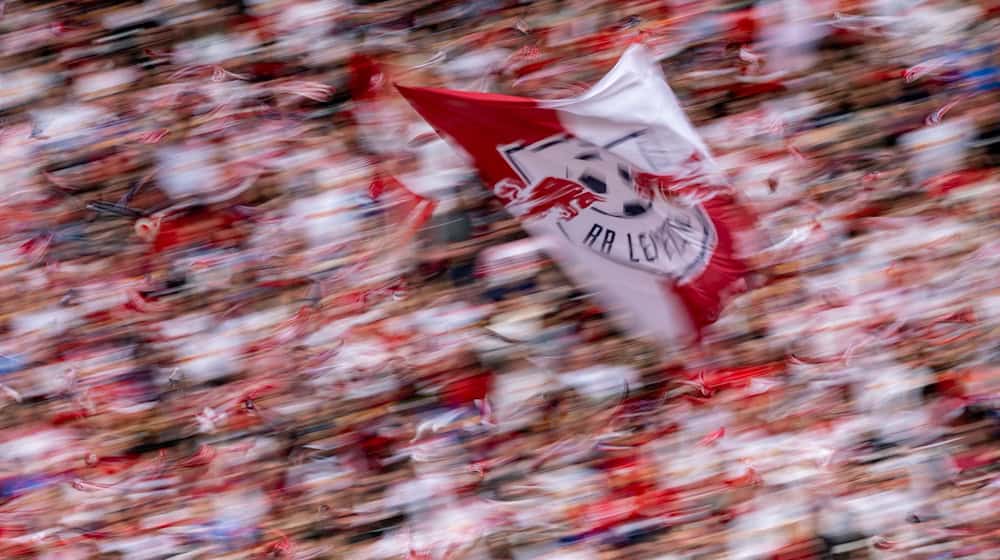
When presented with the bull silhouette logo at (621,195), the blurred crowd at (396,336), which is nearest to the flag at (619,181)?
the bull silhouette logo at (621,195)

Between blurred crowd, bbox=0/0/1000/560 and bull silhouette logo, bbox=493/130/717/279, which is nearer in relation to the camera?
bull silhouette logo, bbox=493/130/717/279

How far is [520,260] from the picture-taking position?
1.76 metres

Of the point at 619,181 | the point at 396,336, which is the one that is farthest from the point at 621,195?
the point at 396,336

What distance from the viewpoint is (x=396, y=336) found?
175 cm

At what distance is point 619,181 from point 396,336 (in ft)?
1.42

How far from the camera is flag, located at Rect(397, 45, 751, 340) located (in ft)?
5.13

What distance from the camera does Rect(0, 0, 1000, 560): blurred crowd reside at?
1.74 meters

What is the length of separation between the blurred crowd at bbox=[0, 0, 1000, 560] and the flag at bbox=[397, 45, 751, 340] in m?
0.12

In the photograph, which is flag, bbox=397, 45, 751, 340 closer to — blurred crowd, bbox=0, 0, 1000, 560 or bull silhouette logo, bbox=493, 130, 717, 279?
bull silhouette logo, bbox=493, 130, 717, 279

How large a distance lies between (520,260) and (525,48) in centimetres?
34

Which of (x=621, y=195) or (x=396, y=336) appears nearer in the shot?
(x=621, y=195)

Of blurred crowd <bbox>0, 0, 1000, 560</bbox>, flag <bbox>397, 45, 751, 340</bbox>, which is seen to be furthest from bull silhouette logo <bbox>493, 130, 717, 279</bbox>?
blurred crowd <bbox>0, 0, 1000, 560</bbox>

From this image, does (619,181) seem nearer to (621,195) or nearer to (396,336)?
(621,195)

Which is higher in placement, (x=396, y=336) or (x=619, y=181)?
(x=619, y=181)
